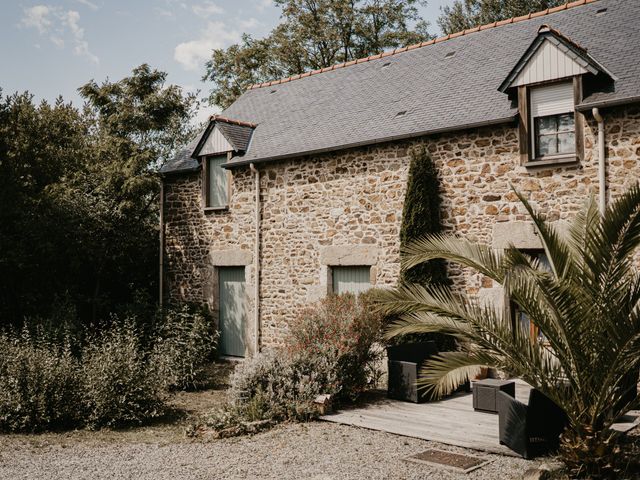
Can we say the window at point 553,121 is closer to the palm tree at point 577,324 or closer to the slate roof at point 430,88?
the slate roof at point 430,88

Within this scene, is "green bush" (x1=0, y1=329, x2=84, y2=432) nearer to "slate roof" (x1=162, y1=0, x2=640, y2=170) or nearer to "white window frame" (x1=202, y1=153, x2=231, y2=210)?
"slate roof" (x1=162, y1=0, x2=640, y2=170)

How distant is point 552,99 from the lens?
9828mm

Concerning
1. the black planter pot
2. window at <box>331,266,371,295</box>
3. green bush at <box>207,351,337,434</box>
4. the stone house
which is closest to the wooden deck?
the black planter pot

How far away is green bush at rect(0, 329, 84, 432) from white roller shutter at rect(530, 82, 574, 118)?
8.11 metres

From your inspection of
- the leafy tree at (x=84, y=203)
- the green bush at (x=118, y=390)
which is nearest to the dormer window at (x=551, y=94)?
the green bush at (x=118, y=390)

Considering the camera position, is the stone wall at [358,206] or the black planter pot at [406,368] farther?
the stone wall at [358,206]

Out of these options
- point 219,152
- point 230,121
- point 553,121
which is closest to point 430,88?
point 553,121

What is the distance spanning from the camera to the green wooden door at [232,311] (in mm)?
14102

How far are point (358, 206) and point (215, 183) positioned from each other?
4.39m

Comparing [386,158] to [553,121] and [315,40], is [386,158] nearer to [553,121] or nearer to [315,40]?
[553,121]

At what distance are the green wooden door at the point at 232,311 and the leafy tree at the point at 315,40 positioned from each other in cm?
1258

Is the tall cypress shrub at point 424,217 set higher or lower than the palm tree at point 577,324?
higher

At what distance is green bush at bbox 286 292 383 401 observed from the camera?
352 inches

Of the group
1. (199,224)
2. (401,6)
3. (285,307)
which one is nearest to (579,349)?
(285,307)
